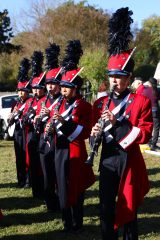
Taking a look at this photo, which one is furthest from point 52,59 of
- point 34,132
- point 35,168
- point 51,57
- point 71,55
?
point 35,168

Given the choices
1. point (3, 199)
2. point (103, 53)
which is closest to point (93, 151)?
point (3, 199)

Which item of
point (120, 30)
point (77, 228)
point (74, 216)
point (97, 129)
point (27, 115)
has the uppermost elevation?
point (120, 30)

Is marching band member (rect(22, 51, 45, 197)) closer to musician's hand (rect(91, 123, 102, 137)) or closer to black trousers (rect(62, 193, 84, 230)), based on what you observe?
black trousers (rect(62, 193, 84, 230))

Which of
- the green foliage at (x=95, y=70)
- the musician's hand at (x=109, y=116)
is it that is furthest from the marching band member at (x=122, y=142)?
the green foliage at (x=95, y=70)

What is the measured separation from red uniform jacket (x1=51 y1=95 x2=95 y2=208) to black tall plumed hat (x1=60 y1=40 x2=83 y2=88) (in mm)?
254

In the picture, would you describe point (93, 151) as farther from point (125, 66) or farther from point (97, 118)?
point (125, 66)

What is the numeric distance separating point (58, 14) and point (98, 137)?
4091 cm

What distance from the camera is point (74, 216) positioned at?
233 inches

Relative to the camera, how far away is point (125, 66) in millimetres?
4543

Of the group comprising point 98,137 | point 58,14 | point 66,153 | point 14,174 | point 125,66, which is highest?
point 58,14

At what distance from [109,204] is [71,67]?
6.28 ft

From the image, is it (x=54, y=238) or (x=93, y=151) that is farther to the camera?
(x=54, y=238)

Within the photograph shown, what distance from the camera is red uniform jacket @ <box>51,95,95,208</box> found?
18.5 feet

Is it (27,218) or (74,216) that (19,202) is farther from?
(74,216)
